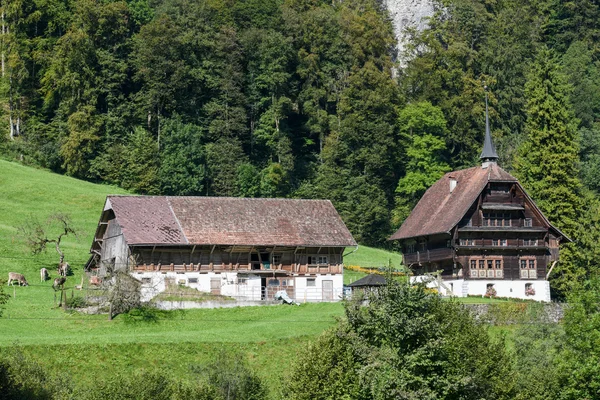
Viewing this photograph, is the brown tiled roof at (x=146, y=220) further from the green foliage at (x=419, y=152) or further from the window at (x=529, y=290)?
the green foliage at (x=419, y=152)

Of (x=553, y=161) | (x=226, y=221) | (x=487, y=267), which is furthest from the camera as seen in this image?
(x=553, y=161)

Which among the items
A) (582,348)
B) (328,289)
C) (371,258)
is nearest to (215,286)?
(328,289)

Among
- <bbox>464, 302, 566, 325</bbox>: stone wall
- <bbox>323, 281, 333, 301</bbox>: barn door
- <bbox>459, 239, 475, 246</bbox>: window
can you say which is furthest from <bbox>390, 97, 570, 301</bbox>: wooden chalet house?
<bbox>464, 302, 566, 325</bbox>: stone wall

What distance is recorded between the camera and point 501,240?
261 ft

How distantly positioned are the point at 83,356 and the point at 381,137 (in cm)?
6009

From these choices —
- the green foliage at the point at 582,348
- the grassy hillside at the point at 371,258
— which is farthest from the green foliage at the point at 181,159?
the green foliage at the point at 582,348

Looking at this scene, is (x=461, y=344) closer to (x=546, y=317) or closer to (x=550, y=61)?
(x=546, y=317)

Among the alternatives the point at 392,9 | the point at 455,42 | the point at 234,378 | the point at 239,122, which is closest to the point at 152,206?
the point at 234,378

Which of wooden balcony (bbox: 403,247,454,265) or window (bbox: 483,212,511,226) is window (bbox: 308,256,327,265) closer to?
wooden balcony (bbox: 403,247,454,265)

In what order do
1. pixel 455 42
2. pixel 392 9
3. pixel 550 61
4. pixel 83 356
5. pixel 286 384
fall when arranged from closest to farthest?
pixel 286 384 → pixel 83 356 → pixel 550 61 → pixel 455 42 → pixel 392 9

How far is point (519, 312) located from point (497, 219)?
1498cm

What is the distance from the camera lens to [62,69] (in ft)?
353

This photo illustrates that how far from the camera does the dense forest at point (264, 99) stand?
106 metres

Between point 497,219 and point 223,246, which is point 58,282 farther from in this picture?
point 497,219
